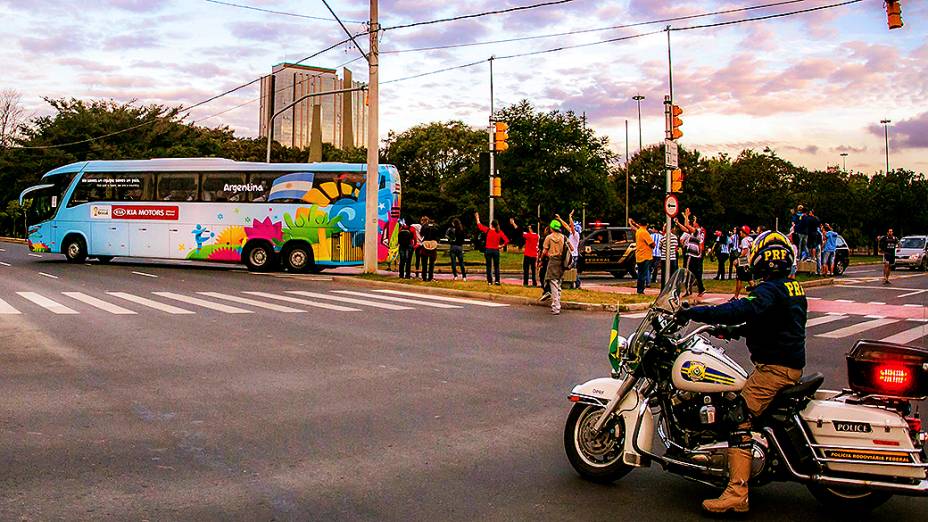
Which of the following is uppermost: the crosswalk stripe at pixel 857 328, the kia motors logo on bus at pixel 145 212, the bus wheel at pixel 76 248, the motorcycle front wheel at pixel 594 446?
the kia motors logo on bus at pixel 145 212

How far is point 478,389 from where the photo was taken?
A: 833cm

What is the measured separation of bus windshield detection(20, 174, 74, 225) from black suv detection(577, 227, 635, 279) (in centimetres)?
1825

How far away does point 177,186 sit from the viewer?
27344 millimetres

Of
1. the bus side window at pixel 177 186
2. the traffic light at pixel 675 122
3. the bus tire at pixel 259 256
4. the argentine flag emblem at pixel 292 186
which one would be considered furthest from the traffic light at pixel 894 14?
the bus side window at pixel 177 186

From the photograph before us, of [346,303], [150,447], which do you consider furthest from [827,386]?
[346,303]

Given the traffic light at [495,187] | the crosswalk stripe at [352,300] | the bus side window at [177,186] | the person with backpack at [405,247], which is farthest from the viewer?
the bus side window at [177,186]

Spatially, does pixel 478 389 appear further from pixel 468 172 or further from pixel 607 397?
pixel 468 172

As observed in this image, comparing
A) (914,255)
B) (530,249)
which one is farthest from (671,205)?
(914,255)

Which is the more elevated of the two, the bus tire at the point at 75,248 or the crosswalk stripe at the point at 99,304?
the bus tire at the point at 75,248

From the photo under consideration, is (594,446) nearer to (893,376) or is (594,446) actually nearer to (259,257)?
(893,376)

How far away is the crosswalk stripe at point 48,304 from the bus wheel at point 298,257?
9526 mm

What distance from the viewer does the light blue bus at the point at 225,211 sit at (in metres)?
26.4

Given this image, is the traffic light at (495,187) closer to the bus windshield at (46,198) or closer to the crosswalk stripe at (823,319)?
the crosswalk stripe at (823,319)

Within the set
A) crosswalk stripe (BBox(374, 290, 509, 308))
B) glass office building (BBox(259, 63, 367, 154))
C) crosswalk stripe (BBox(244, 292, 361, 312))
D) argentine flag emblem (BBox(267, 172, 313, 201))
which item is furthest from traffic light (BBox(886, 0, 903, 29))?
glass office building (BBox(259, 63, 367, 154))
